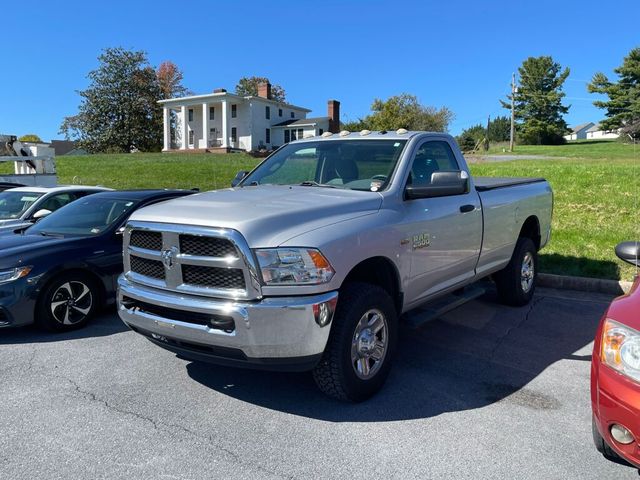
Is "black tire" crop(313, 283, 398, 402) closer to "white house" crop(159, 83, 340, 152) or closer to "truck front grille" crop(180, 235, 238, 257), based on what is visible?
"truck front grille" crop(180, 235, 238, 257)

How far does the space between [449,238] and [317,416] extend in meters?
2.05

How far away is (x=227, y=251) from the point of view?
11.3 feet

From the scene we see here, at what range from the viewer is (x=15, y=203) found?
8.84 m

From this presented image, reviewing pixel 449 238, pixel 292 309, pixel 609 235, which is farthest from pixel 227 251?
pixel 609 235

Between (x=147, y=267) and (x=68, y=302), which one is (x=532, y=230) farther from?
(x=68, y=302)

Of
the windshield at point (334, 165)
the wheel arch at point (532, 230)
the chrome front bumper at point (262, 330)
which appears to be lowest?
the chrome front bumper at point (262, 330)

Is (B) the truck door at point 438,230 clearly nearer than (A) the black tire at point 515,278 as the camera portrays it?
Yes

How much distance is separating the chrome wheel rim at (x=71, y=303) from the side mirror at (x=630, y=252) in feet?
16.6

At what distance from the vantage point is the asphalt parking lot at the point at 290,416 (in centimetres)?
306

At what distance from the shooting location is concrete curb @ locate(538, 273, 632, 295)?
7.07 m

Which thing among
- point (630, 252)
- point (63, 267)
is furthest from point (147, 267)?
point (630, 252)

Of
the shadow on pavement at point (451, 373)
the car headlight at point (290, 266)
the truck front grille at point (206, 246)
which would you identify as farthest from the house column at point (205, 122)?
the car headlight at point (290, 266)

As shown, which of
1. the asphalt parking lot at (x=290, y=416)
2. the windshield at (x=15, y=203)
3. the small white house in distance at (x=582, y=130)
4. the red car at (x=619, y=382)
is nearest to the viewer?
the red car at (x=619, y=382)

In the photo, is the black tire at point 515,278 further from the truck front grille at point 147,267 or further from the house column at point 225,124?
the house column at point 225,124
